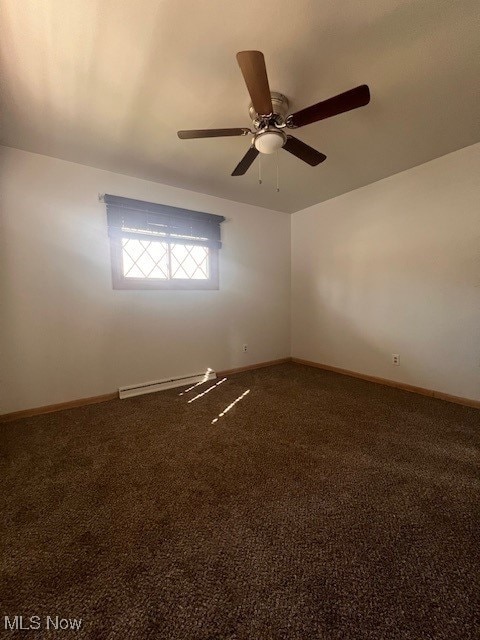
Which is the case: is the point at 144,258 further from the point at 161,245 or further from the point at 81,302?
the point at 81,302

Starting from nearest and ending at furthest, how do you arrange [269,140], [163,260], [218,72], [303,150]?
[218,72]
[269,140]
[303,150]
[163,260]

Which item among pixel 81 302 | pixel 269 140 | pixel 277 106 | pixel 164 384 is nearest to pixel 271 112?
pixel 269 140

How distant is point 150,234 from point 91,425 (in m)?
2.00

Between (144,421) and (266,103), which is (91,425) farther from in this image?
(266,103)

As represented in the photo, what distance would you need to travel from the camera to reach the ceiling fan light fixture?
1595 millimetres

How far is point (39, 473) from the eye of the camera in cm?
150

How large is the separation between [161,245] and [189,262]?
38 cm

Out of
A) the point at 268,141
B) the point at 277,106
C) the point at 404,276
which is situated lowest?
the point at 404,276

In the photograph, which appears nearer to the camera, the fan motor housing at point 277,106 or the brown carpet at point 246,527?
the brown carpet at point 246,527

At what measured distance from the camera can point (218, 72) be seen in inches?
57.7

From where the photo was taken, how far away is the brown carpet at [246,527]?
2.63 feet

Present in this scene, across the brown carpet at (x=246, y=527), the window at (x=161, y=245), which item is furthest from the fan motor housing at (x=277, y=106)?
the brown carpet at (x=246, y=527)

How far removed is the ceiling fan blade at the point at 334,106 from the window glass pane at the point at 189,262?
1.89 m

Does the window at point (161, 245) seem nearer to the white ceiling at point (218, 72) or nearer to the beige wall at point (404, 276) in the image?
the white ceiling at point (218, 72)
